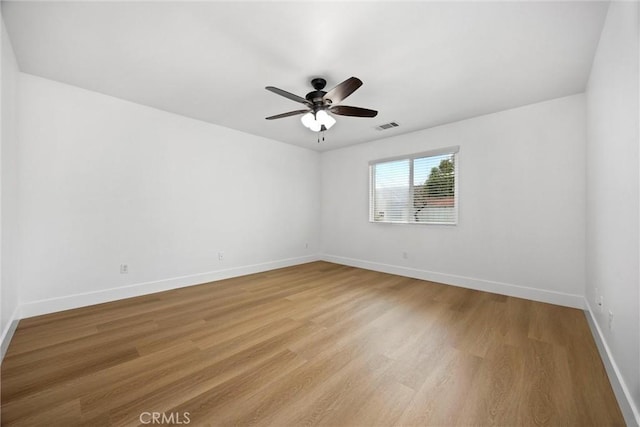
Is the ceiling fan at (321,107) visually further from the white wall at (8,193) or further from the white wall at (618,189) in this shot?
the white wall at (8,193)

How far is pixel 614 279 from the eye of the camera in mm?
1750

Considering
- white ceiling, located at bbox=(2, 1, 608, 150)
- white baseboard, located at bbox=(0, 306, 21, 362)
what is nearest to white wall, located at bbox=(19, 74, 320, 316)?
white baseboard, located at bbox=(0, 306, 21, 362)

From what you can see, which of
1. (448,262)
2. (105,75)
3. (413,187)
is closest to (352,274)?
(448,262)

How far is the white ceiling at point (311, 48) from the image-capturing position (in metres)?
1.79

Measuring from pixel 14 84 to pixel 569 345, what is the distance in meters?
5.60

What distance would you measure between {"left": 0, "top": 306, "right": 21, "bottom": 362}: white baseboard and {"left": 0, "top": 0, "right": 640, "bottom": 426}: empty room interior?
0.09 feet

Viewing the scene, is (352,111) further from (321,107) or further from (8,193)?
(8,193)

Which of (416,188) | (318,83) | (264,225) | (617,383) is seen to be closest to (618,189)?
(617,383)

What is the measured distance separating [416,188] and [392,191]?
48 centimetres

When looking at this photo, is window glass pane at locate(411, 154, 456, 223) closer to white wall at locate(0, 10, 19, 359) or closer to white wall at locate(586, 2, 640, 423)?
white wall at locate(586, 2, 640, 423)

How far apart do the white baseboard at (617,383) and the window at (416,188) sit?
2.09 metres

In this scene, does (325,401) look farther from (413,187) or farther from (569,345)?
(413,187)

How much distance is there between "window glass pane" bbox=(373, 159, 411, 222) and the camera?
4.63 metres

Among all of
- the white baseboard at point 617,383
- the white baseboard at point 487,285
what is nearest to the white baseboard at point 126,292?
the white baseboard at point 487,285
